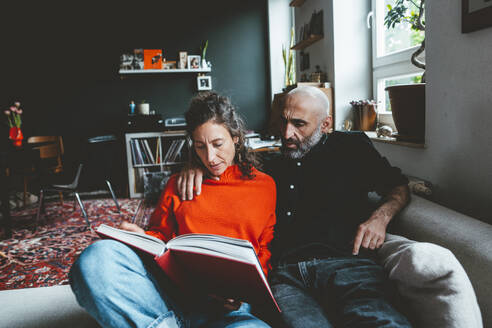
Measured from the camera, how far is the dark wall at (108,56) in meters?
4.59

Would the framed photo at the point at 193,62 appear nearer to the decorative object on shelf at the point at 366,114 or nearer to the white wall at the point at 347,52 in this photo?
the white wall at the point at 347,52

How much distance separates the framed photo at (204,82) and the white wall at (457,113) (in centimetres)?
364

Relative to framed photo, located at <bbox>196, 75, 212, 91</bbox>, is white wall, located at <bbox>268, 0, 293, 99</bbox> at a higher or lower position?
higher

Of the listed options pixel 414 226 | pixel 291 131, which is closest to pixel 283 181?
pixel 291 131

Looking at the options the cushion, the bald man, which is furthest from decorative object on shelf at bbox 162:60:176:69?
the cushion

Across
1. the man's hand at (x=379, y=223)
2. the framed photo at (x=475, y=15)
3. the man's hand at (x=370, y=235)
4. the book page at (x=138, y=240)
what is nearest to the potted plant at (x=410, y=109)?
the framed photo at (x=475, y=15)

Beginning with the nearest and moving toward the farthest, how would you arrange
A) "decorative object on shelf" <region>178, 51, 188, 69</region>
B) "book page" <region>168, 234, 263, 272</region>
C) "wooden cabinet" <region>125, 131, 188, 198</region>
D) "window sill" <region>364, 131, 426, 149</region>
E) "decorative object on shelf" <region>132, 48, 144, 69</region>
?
"book page" <region>168, 234, 263, 272</region> < "window sill" <region>364, 131, 426, 149</region> < "wooden cabinet" <region>125, 131, 188, 198</region> < "decorative object on shelf" <region>132, 48, 144, 69</region> < "decorative object on shelf" <region>178, 51, 188, 69</region>

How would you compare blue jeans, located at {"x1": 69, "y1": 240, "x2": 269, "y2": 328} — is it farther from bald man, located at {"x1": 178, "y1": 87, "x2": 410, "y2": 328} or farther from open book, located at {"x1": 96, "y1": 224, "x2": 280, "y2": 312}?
bald man, located at {"x1": 178, "y1": 87, "x2": 410, "y2": 328}

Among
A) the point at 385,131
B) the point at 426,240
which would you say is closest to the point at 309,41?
the point at 385,131

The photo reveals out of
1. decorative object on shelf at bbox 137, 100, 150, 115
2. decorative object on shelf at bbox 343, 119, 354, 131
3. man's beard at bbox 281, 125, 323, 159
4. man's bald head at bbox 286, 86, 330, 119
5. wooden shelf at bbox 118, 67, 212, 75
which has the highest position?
wooden shelf at bbox 118, 67, 212, 75

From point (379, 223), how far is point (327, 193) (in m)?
0.23

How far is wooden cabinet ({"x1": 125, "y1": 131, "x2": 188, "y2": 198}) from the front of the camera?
14.8ft

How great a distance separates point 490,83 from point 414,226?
0.59 m

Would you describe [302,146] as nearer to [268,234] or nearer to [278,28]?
[268,234]
